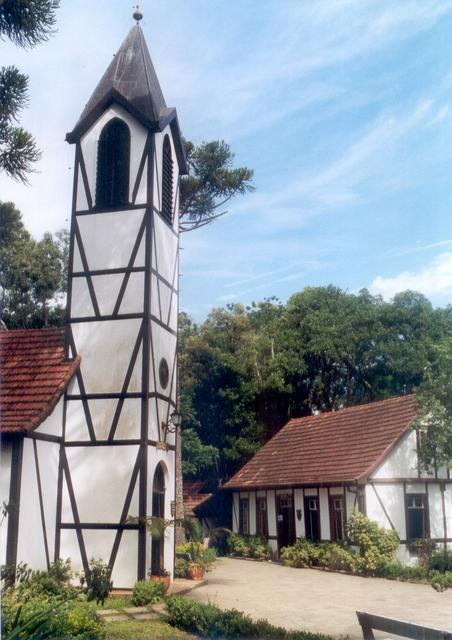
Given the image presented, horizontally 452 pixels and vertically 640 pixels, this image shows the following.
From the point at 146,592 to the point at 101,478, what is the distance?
2884 mm

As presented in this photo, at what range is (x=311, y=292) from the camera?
37.3 meters

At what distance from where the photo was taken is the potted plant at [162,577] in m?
14.1

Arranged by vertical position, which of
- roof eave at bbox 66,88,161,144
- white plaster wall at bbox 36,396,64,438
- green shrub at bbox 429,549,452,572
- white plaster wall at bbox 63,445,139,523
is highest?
roof eave at bbox 66,88,161,144

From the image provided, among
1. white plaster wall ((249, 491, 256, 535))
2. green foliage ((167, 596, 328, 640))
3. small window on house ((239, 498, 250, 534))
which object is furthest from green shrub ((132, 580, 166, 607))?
small window on house ((239, 498, 250, 534))

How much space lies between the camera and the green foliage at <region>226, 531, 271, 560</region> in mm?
24406

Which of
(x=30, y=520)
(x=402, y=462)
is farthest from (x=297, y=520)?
(x=30, y=520)

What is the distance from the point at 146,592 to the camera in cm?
1285

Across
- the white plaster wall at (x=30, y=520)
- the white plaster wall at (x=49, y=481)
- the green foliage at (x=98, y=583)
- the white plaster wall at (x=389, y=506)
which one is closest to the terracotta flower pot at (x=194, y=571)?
the green foliage at (x=98, y=583)

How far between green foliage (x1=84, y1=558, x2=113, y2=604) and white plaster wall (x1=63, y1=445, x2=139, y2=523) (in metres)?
1.17

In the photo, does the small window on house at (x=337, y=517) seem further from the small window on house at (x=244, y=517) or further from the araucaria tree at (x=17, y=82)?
the araucaria tree at (x=17, y=82)

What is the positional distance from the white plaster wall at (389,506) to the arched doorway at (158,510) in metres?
7.23

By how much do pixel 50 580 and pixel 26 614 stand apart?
16.1 ft

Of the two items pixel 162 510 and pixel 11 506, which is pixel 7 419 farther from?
pixel 162 510

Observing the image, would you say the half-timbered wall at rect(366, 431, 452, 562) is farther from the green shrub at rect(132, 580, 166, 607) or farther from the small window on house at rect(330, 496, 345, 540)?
the green shrub at rect(132, 580, 166, 607)
